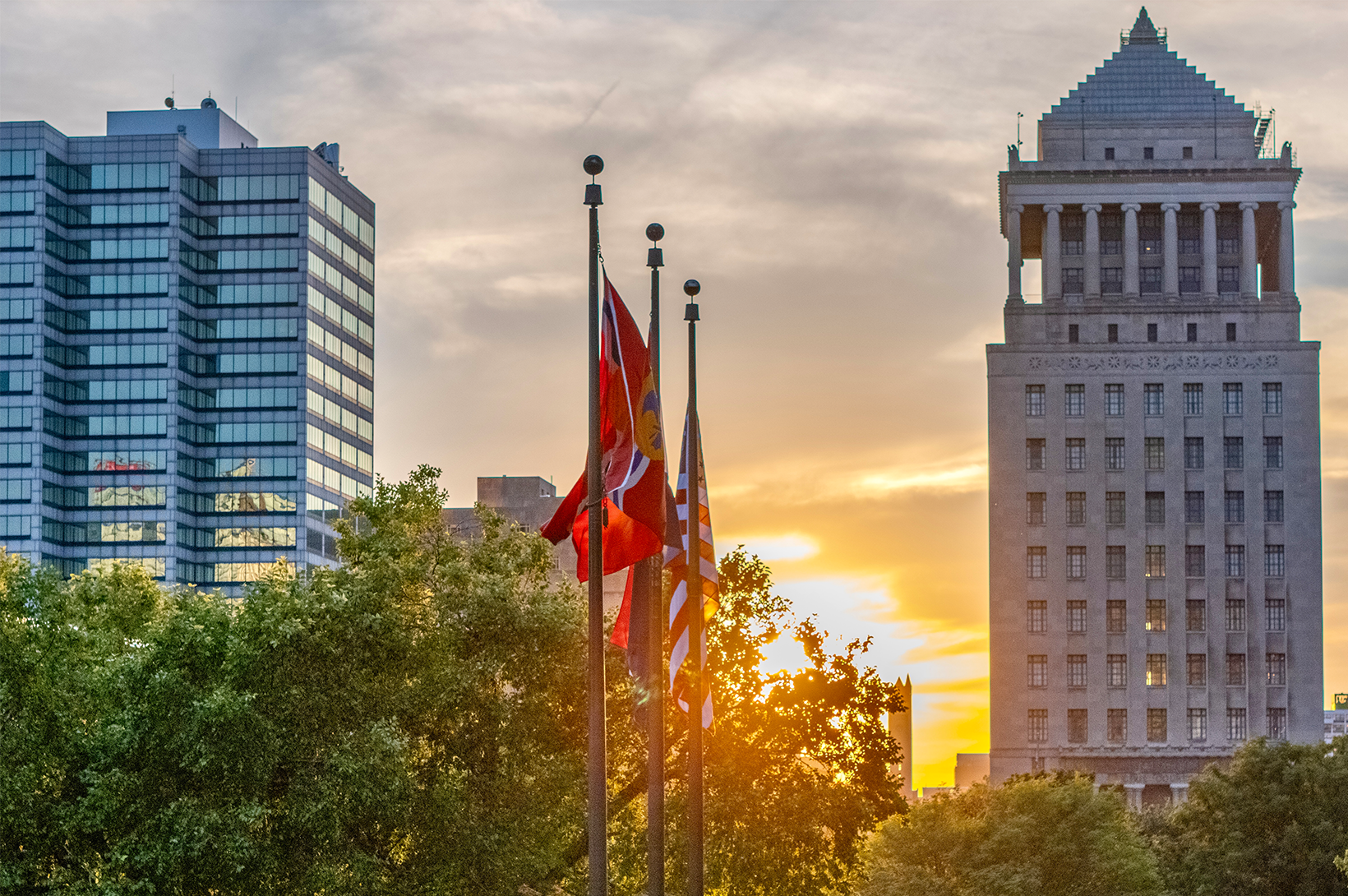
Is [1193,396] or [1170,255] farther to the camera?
[1170,255]

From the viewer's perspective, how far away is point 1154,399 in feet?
466

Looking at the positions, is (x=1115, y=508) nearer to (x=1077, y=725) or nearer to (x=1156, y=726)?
(x=1156, y=726)

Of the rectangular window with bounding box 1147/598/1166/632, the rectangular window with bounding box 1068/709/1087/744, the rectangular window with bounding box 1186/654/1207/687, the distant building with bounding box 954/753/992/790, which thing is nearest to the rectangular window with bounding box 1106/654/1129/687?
the rectangular window with bounding box 1147/598/1166/632

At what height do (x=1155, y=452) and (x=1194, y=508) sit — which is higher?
(x=1155, y=452)

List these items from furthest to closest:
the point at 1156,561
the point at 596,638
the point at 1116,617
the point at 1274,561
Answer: the point at 1274,561
the point at 1156,561
the point at 1116,617
the point at 596,638

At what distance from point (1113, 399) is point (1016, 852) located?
85.7 m

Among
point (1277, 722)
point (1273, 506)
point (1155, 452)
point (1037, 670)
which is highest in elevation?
point (1155, 452)

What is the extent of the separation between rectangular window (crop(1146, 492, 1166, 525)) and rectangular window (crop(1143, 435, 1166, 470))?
2.12 m

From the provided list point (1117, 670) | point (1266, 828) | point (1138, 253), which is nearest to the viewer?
point (1266, 828)

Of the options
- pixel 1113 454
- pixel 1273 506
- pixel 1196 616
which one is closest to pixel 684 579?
pixel 1113 454

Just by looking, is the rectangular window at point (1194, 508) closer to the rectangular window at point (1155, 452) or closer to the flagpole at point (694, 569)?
the rectangular window at point (1155, 452)

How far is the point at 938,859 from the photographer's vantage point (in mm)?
62969

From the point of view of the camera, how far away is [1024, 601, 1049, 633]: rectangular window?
138 m

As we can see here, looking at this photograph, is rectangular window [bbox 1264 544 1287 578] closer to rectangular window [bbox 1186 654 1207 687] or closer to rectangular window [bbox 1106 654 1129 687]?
rectangular window [bbox 1186 654 1207 687]
